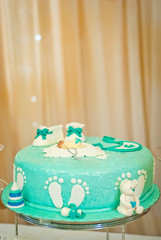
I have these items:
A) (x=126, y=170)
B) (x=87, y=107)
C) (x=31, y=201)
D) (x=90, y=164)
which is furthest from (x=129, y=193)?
(x=87, y=107)

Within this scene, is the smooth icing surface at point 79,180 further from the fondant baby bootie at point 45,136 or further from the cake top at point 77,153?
the fondant baby bootie at point 45,136

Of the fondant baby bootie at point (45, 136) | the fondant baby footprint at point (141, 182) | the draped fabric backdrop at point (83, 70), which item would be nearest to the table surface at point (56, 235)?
the draped fabric backdrop at point (83, 70)

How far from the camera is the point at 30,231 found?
8.11ft

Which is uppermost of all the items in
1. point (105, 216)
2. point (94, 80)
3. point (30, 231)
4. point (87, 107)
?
point (94, 80)

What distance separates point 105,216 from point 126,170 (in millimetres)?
230

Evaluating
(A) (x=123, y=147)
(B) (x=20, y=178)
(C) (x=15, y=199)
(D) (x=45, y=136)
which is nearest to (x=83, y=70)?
(D) (x=45, y=136)

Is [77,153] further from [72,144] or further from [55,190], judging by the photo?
[55,190]

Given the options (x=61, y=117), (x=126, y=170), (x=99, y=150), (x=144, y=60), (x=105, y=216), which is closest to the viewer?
(x=105, y=216)

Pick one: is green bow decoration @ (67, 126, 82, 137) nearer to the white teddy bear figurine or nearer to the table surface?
the white teddy bear figurine

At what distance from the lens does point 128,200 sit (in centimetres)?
138

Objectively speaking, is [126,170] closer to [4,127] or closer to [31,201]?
[31,201]

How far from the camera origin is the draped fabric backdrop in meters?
Result: 2.29

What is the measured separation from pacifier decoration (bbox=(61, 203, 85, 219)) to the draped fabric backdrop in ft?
3.62

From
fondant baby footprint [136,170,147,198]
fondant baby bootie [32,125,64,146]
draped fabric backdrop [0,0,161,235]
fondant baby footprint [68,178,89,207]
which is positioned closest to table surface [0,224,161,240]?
draped fabric backdrop [0,0,161,235]
